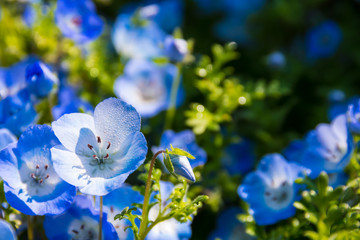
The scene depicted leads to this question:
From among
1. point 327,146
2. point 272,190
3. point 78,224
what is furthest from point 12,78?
point 327,146

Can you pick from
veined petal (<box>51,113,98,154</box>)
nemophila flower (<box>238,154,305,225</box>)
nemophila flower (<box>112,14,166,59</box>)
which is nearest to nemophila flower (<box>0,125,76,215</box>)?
veined petal (<box>51,113,98,154</box>)

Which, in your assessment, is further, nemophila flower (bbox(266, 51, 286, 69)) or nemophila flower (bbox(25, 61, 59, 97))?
nemophila flower (bbox(266, 51, 286, 69))

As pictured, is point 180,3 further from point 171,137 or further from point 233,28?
point 171,137

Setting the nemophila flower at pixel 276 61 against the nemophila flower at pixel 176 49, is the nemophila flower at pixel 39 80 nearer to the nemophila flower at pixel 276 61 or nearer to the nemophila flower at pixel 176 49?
the nemophila flower at pixel 176 49

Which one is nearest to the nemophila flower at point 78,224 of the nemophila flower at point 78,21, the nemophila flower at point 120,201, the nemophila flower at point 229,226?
the nemophila flower at point 120,201

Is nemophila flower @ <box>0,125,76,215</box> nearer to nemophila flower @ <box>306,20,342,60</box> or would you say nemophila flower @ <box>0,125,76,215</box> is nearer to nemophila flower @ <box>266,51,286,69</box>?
nemophila flower @ <box>266,51,286,69</box>

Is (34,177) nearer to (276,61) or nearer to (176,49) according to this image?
(176,49)

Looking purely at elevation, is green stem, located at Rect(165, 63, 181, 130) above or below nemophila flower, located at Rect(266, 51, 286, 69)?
below

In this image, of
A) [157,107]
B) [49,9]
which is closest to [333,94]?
[157,107]
